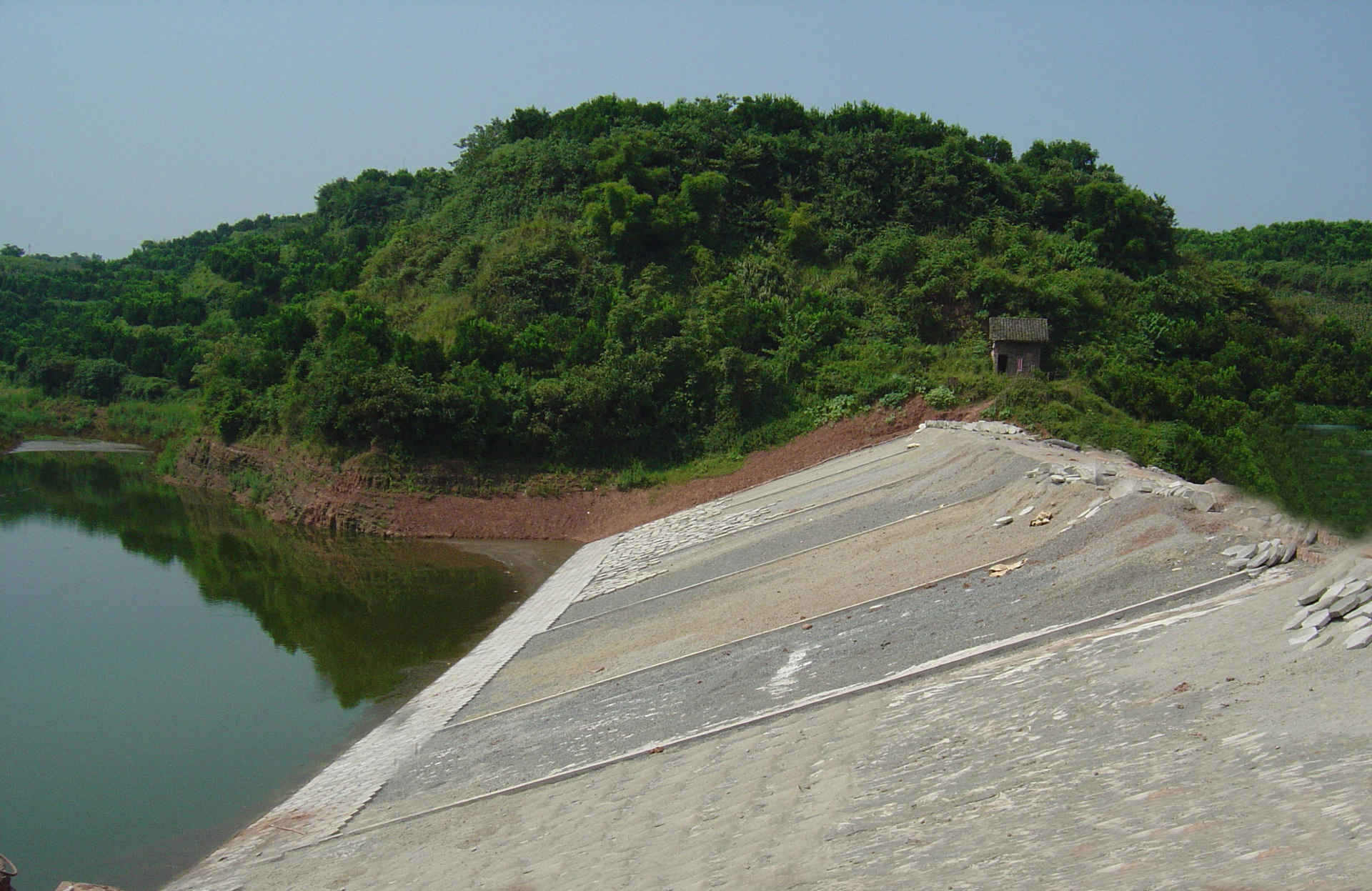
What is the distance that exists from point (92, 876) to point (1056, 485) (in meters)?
16.0

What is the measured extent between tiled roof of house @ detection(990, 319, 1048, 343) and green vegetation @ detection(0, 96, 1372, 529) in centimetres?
118

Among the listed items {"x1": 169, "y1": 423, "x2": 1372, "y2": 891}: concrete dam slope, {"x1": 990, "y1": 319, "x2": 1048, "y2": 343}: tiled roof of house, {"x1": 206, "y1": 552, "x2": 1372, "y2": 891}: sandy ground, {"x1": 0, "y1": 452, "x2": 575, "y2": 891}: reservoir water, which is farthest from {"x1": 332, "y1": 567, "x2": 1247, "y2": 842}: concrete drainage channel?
{"x1": 990, "y1": 319, "x2": 1048, "y2": 343}: tiled roof of house

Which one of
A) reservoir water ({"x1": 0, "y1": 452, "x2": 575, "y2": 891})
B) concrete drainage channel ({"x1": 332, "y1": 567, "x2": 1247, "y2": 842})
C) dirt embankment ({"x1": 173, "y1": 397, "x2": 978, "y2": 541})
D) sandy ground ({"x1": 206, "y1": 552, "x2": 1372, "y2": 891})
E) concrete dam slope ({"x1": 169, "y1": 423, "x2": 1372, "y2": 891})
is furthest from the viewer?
dirt embankment ({"x1": 173, "y1": 397, "x2": 978, "y2": 541})

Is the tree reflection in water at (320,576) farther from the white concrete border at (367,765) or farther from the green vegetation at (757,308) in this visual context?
the green vegetation at (757,308)

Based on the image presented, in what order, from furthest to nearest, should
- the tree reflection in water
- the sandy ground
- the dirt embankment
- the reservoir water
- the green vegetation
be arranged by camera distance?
the green vegetation < the dirt embankment < the tree reflection in water < the reservoir water < the sandy ground

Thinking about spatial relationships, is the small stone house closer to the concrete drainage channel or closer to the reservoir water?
the reservoir water

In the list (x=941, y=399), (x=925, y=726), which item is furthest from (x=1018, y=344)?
(x=925, y=726)

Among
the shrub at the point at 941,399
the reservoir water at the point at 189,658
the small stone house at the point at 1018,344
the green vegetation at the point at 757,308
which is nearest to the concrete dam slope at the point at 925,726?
the reservoir water at the point at 189,658

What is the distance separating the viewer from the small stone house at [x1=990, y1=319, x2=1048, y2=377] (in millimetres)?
31188

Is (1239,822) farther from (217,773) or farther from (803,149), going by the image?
(803,149)

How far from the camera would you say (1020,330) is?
1231 inches

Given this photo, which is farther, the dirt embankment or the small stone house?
the small stone house

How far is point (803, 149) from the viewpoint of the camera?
42750 mm

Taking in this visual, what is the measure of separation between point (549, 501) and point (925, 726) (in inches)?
830
